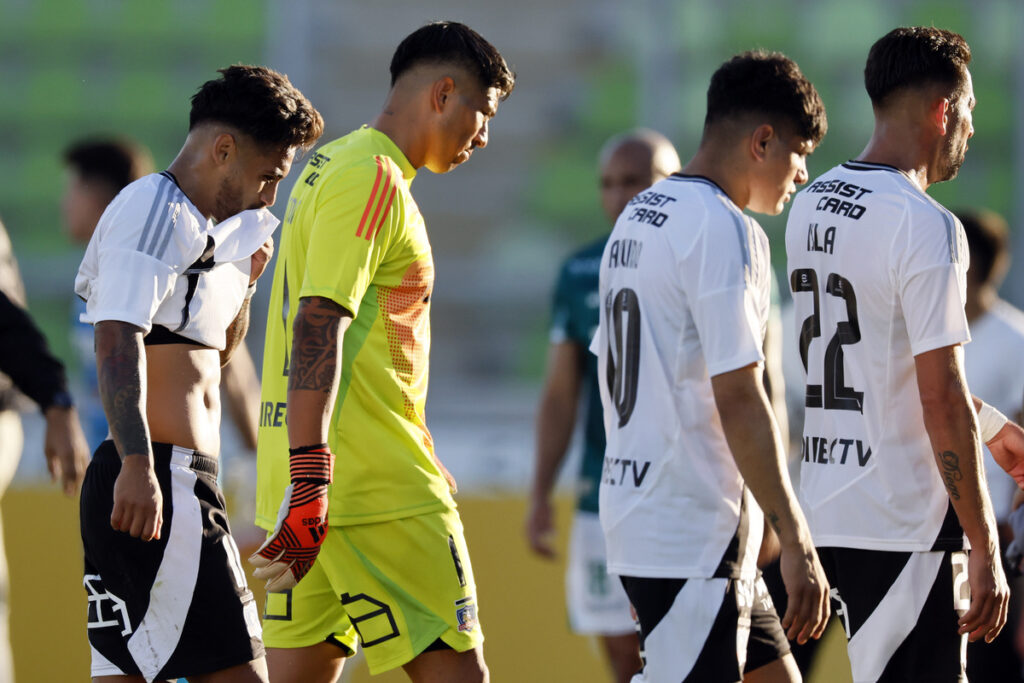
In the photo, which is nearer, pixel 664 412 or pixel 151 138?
pixel 664 412

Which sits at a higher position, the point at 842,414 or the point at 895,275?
the point at 895,275

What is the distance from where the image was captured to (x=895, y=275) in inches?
133

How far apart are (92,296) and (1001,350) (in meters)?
3.49

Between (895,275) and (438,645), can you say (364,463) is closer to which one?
Result: (438,645)

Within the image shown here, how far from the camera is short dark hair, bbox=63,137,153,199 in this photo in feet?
19.6

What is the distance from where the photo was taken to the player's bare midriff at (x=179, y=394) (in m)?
3.32

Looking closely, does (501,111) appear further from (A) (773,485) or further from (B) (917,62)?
(A) (773,485)

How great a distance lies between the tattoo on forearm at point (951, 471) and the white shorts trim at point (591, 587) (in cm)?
248

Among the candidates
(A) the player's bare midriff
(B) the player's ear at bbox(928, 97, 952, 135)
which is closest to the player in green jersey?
(B) the player's ear at bbox(928, 97, 952, 135)

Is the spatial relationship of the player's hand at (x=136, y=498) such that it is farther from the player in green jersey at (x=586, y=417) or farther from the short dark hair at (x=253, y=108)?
the player in green jersey at (x=586, y=417)

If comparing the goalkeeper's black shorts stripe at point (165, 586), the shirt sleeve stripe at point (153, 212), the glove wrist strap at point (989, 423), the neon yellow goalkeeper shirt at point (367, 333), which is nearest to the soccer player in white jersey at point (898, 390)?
the glove wrist strap at point (989, 423)

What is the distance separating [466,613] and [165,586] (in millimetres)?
741

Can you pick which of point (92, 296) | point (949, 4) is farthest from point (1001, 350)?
point (949, 4)

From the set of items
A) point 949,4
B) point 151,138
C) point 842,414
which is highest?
point 949,4
